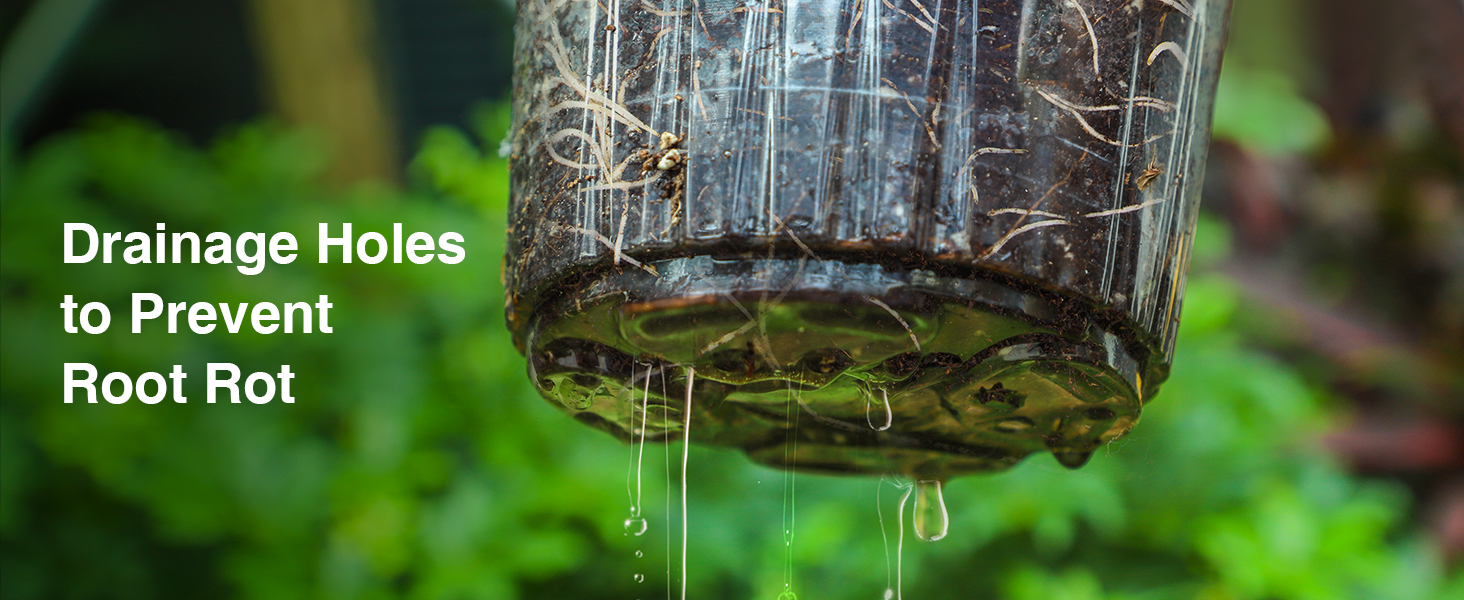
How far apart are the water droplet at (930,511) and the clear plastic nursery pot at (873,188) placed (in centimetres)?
13

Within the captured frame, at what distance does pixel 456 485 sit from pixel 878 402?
103 cm

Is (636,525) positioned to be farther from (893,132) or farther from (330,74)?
(330,74)

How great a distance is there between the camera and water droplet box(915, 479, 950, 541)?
1.70 feet

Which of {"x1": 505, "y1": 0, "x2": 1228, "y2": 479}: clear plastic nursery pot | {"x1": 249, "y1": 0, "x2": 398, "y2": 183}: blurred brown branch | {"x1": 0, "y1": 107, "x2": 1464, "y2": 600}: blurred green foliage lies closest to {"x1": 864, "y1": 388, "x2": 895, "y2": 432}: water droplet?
{"x1": 505, "y1": 0, "x2": 1228, "y2": 479}: clear plastic nursery pot

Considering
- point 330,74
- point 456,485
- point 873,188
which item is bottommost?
point 456,485

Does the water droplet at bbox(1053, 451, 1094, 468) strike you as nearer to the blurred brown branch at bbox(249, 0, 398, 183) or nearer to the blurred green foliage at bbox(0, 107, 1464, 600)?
the blurred green foliage at bbox(0, 107, 1464, 600)

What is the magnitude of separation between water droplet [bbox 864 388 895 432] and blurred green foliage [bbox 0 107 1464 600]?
749 mm

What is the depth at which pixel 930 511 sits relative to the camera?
562 mm

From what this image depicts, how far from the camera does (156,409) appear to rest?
137 centimetres

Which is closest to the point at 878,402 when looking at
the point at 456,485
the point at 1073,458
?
the point at 1073,458

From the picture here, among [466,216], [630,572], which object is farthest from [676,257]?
[466,216]

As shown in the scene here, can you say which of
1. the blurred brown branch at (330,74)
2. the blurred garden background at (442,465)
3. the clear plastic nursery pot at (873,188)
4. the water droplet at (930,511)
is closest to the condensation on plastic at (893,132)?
the clear plastic nursery pot at (873,188)

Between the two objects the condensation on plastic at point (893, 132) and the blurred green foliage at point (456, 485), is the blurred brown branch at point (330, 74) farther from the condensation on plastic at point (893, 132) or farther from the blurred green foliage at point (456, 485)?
the condensation on plastic at point (893, 132)

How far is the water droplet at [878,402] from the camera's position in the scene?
16.1 inches
